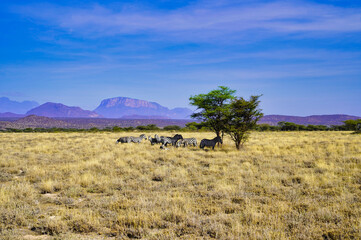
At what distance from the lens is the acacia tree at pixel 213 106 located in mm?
21516

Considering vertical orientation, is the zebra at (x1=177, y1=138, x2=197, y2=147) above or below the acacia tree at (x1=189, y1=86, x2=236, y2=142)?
below

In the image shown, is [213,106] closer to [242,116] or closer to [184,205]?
[242,116]

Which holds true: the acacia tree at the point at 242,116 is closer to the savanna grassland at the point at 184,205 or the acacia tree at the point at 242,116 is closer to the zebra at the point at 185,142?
the zebra at the point at 185,142

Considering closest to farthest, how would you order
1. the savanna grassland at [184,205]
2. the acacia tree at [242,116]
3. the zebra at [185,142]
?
the savanna grassland at [184,205] < the acacia tree at [242,116] < the zebra at [185,142]

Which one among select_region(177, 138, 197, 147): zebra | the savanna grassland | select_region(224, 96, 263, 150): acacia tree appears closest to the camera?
the savanna grassland

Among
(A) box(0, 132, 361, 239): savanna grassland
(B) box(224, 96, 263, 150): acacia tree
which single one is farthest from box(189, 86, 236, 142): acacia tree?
(A) box(0, 132, 361, 239): savanna grassland

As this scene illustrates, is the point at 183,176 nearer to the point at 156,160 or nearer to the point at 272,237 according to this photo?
the point at 156,160

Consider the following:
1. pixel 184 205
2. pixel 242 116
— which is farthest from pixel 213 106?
pixel 184 205

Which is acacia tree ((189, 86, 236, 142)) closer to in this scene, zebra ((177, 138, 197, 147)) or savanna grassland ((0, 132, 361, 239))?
zebra ((177, 138, 197, 147))

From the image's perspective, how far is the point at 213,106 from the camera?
74.1 ft

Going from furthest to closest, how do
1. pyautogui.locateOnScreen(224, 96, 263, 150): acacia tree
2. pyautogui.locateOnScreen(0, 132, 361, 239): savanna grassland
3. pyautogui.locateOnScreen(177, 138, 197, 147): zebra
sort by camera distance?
pyautogui.locateOnScreen(177, 138, 197, 147): zebra
pyautogui.locateOnScreen(224, 96, 263, 150): acacia tree
pyautogui.locateOnScreen(0, 132, 361, 239): savanna grassland

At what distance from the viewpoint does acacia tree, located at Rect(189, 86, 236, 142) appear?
21516 millimetres

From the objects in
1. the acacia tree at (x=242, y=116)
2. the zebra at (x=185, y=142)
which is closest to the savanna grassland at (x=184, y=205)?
the acacia tree at (x=242, y=116)

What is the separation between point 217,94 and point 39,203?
58.6ft
